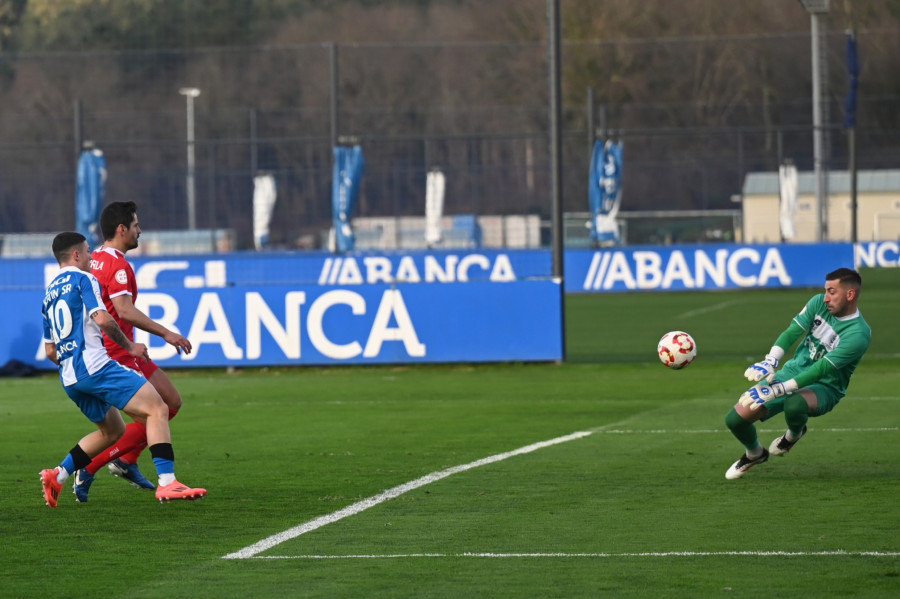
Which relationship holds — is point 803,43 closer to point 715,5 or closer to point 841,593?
point 715,5

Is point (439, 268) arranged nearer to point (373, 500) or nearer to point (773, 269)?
point (773, 269)

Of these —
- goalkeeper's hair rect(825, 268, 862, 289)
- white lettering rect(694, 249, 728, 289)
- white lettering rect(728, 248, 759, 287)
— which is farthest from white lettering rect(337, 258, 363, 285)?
goalkeeper's hair rect(825, 268, 862, 289)

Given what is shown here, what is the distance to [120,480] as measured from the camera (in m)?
11.3

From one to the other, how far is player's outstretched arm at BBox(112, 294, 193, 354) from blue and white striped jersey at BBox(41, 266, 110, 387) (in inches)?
11.0

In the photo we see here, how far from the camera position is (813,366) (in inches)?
408

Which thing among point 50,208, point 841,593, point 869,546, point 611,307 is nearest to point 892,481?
point 869,546

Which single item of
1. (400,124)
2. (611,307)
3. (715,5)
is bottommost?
(611,307)

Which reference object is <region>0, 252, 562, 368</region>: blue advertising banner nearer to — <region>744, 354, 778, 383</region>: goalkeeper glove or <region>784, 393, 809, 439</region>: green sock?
<region>784, 393, 809, 439</region>: green sock

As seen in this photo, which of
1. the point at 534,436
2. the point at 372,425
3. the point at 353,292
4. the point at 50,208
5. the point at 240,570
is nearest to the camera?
the point at 240,570

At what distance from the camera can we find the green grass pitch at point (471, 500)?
7484mm

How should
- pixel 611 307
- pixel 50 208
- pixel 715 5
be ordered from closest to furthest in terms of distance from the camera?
pixel 611 307
pixel 50 208
pixel 715 5

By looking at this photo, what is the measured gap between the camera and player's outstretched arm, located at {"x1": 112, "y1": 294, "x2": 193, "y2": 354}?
966 cm

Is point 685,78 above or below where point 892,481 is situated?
above

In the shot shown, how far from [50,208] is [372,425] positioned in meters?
42.0
